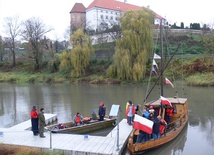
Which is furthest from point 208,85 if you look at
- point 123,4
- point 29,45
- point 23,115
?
point 123,4

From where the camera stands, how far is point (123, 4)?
8044cm

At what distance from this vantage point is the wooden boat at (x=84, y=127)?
41.8 feet

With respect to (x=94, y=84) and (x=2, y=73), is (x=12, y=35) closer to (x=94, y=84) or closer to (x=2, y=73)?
(x=2, y=73)

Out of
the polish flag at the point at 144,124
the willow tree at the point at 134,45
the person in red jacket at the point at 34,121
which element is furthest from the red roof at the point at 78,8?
the polish flag at the point at 144,124

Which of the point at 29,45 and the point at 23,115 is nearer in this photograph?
the point at 23,115

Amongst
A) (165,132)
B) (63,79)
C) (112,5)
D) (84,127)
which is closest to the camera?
(165,132)

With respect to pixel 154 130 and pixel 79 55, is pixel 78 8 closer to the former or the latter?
pixel 79 55

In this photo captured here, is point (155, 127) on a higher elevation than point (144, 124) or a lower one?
lower

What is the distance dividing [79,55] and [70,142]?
108 feet

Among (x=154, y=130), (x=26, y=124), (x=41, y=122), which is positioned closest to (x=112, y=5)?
(x=26, y=124)

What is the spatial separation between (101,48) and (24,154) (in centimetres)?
4566

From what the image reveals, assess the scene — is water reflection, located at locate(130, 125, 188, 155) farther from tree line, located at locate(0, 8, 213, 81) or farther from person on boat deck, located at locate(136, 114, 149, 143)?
tree line, located at locate(0, 8, 213, 81)

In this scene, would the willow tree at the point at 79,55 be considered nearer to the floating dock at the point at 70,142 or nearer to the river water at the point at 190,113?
the river water at the point at 190,113

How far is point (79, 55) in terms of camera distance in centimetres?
4294
